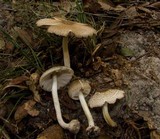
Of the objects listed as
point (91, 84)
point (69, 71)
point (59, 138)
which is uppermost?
point (69, 71)

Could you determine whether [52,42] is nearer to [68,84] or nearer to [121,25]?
[68,84]

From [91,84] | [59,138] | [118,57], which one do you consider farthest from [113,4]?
[59,138]

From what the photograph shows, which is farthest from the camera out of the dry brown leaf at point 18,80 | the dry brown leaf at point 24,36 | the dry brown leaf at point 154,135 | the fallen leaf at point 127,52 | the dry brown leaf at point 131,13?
the dry brown leaf at point 131,13

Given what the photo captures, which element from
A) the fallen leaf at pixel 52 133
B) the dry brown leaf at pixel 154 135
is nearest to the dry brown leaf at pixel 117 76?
the dry brown leaf at pixel 154 135

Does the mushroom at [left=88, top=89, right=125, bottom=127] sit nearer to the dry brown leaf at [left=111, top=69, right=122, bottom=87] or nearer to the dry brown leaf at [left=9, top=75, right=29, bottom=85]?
the dry brown leaf at [left=111, top=69, right=122, bottom=87]

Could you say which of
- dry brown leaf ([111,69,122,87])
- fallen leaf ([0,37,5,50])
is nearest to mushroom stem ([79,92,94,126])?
dry brown leaf ([111,69,122,87])

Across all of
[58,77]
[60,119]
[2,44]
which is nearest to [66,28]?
[58,77]

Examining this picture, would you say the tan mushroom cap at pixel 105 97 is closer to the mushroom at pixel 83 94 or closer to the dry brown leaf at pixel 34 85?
the mushroom at pixel 83 94

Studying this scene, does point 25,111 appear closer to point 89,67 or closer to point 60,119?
point 60,119
